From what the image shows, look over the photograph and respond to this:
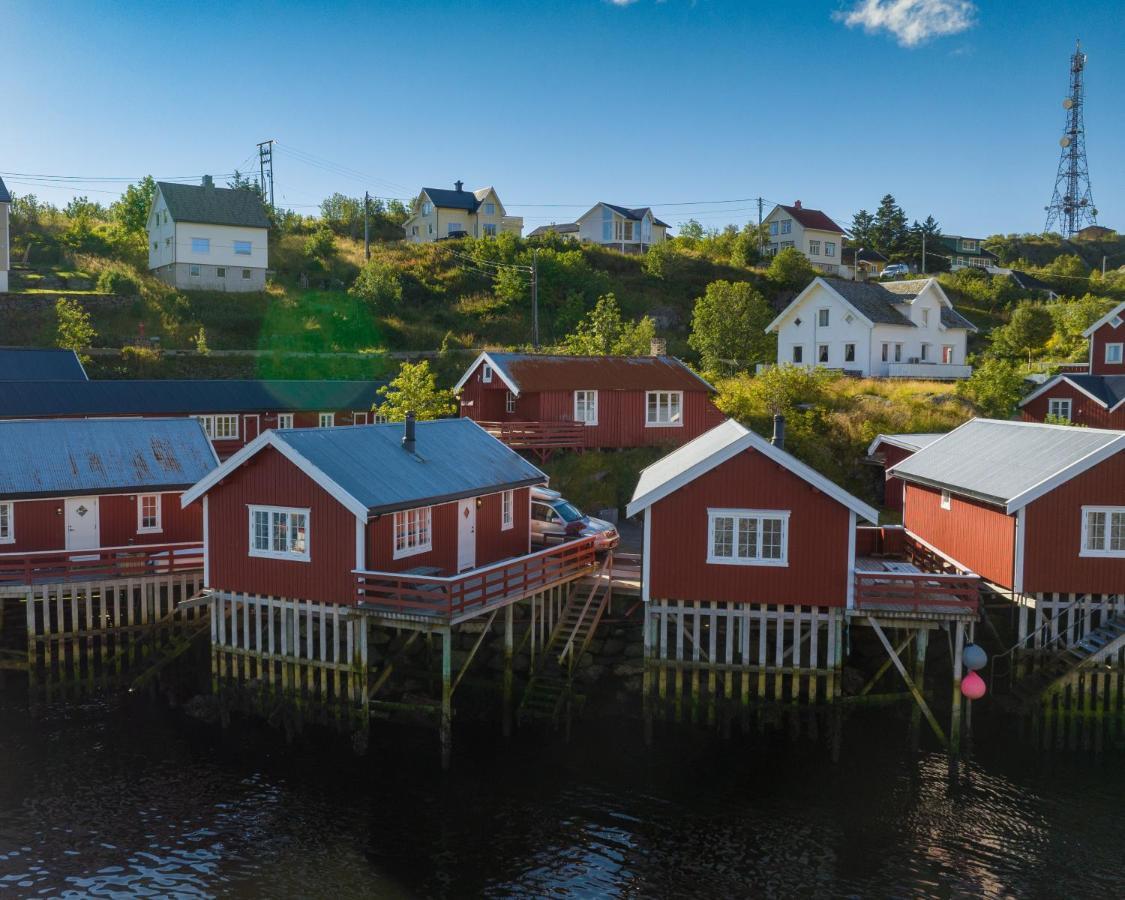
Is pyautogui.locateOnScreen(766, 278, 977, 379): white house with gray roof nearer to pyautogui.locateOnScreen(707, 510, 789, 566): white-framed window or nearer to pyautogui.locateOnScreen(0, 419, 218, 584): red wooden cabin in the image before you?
pyautogui.locateOnScreen(707, 510, 789, 566): white-framed window

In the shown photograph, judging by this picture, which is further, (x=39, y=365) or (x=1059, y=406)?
(x=1059, y=406)

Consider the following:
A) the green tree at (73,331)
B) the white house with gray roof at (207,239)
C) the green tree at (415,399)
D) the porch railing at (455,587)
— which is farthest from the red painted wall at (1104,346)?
the green tree at (73,331)

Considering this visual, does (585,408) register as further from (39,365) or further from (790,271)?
(790,271)

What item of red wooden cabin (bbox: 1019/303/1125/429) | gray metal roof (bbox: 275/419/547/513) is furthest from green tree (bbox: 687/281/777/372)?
gray metal roof (bbox: 275/419/547/513)

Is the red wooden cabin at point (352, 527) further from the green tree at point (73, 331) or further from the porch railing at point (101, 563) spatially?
the green tree at point (73, 331)

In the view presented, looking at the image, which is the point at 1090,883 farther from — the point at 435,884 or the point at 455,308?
the point at 455,308

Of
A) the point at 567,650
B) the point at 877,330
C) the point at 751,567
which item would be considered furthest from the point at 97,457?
the point at 877,330
